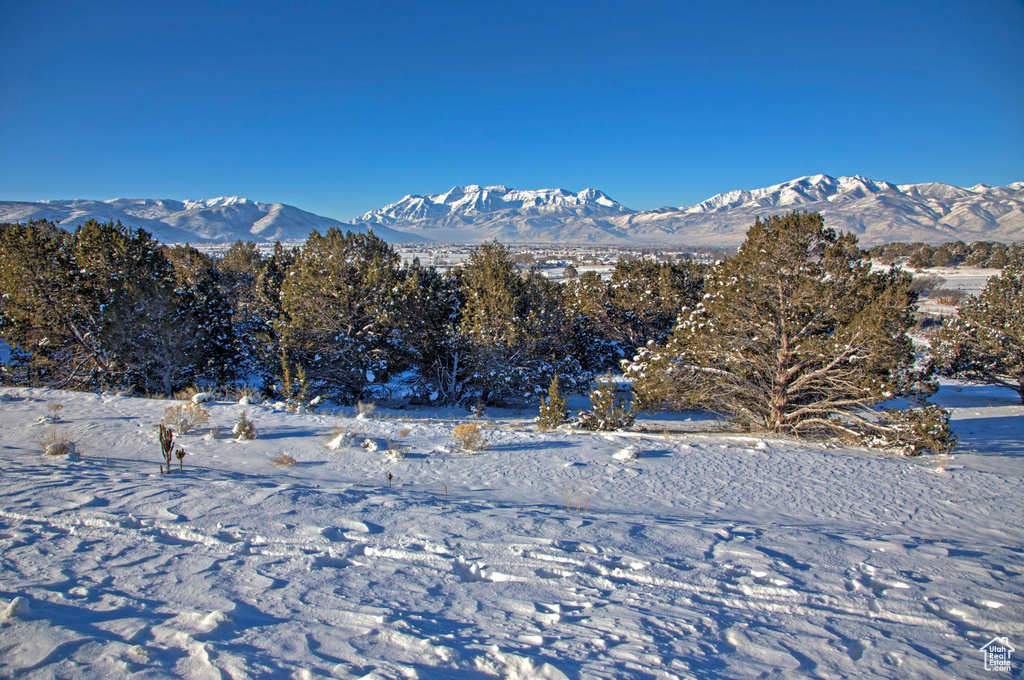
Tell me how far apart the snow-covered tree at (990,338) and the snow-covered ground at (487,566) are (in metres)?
13.1

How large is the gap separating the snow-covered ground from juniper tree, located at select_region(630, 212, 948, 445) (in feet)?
10.4

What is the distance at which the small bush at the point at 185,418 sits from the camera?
7.76 m

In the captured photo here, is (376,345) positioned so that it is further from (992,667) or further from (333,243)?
(992,667)

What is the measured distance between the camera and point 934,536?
16.9 feet

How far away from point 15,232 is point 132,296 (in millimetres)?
4105

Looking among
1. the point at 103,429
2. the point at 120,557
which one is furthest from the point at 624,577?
the point at 103,429

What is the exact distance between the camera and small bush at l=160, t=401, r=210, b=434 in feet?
25.5

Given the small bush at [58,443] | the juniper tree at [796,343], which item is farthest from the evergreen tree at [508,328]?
the small bush at [58,443]

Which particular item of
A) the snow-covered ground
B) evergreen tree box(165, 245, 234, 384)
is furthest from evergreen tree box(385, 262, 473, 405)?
the snow-covered ground

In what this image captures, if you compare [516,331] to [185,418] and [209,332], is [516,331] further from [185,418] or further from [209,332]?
[209,332]

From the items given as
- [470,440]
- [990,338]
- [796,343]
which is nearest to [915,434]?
[796,343]

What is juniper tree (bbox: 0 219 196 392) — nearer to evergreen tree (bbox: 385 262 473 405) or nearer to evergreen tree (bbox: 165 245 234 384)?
evergreen tree (bbox: 165 245 234 384)

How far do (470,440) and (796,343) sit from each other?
28.1ft

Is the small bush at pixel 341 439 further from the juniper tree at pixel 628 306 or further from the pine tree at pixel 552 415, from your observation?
the juniper tree at pixel 628 306
